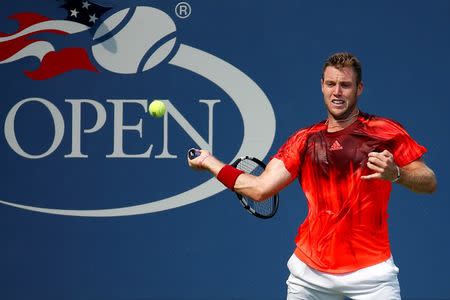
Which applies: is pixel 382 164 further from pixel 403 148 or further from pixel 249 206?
pixel 249 206

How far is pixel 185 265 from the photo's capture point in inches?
240

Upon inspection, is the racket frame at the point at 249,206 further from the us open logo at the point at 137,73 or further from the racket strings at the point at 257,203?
the us open logo at the point at 137,73

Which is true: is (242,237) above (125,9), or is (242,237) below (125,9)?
below

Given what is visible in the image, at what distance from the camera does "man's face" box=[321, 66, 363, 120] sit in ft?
13.4

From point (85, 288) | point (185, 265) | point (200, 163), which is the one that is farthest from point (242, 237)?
point (200, 163)

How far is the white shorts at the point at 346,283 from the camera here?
3.95 metres

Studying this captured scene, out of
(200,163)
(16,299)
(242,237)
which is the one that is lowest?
(16,299)

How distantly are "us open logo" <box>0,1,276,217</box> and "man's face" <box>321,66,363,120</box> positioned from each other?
1970 mm

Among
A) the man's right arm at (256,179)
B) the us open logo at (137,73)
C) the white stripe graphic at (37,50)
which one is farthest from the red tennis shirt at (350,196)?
the white stripe graphic at (37,50)

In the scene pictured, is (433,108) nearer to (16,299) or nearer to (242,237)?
(242,237)

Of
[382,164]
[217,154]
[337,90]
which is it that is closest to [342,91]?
[337,90]

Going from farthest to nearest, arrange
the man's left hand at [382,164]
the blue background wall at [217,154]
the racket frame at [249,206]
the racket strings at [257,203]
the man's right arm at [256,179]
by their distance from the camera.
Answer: the blue background wall at [217,154], the racket strings at [257,203], the racket frame at [249,206], the man's right arm at [256,179], the man's left hand at [382,164]

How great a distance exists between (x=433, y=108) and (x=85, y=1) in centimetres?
248

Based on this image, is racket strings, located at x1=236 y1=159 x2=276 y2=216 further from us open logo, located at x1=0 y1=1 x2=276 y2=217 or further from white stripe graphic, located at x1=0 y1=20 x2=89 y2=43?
white stripe graphic, located at x1=0 y1=20 x2=89 y2=43
